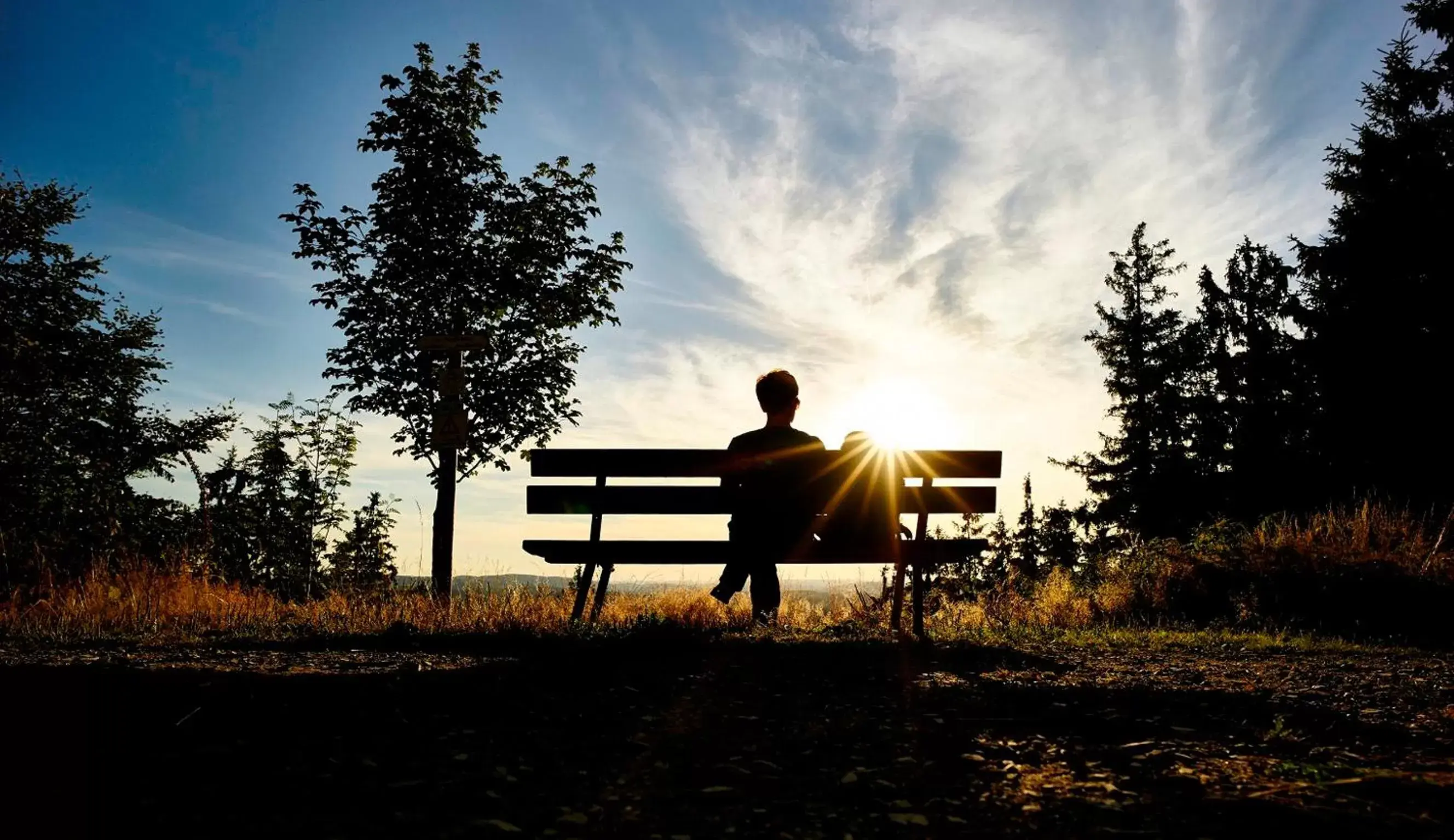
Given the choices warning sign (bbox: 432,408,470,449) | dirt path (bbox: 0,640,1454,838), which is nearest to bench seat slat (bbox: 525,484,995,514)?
dirt path (bbox: 0,640,1454,838)

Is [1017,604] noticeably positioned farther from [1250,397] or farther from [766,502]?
[1250,397]

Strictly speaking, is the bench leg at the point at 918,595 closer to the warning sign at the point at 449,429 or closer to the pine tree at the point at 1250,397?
the warning sign at the point at 449,429

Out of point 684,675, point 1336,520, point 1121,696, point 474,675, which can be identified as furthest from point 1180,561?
point 474,675

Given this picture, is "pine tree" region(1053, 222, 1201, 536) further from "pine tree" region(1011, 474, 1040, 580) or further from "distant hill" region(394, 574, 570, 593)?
"distant hill" region(394, 574, 570, 593)

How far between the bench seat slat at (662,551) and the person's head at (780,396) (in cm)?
101

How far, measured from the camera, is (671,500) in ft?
19.4

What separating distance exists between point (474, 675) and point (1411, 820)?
11.0 feet

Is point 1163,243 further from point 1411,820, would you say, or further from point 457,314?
point 1411,820

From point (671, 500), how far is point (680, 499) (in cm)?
8

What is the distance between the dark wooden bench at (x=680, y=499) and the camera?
5.89 meters

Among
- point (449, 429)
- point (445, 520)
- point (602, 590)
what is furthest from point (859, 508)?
point (445, 520)

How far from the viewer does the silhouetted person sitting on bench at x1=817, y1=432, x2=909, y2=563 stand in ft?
19.0

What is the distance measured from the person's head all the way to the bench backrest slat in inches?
19.7

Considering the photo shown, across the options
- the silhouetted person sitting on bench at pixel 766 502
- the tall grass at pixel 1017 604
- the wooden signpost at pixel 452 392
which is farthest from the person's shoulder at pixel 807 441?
the wooden signpost at pixel 452 392
